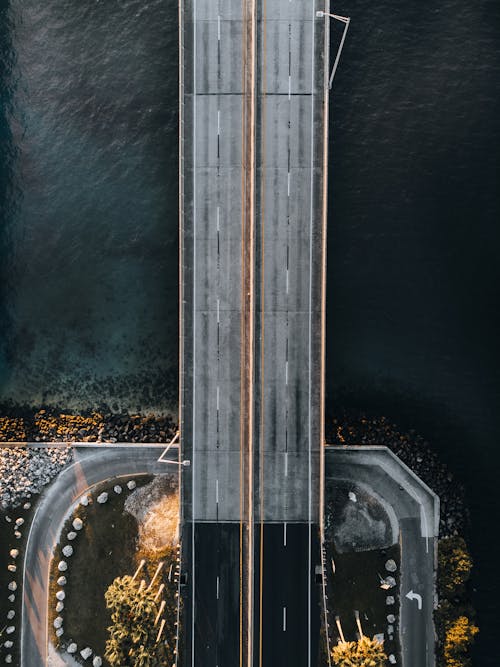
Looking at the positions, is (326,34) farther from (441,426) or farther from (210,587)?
(210,587)

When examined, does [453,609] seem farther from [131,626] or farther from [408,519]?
[131,626]

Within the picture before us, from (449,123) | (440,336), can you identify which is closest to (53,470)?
(440,336)

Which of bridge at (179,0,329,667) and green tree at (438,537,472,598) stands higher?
bridge at (179,0,329,667)

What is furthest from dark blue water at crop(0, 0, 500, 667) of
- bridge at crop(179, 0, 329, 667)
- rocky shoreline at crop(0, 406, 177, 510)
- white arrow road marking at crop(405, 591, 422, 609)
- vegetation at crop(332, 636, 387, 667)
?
vegetation at crop(332, 636, 387, 667)

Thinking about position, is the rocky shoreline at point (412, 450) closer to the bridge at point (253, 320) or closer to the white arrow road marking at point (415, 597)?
the bridge at point (253, 320)

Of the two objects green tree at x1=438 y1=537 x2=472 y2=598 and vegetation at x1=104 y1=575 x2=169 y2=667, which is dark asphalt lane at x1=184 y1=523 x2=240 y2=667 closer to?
vegetation at x1=104 y1=575 x2=169 y2=667

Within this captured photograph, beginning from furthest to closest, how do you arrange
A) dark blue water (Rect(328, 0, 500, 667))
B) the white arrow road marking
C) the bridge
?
dark blue water (Rect(328, 0, 500, 667)) < the white arrow road marking < the bridge
